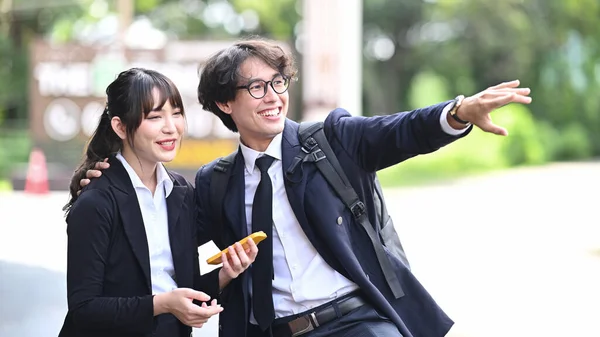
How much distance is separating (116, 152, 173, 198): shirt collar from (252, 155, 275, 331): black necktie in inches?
11.9

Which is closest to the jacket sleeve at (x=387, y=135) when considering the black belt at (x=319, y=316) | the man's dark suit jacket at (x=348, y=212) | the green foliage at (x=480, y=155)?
the man's dark suit jacket at (x=348, y=212)

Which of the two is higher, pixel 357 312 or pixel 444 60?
pixel 444 60

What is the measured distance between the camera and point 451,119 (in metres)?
2.88

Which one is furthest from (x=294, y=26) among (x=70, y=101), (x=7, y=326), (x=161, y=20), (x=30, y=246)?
(x=7, y=326)

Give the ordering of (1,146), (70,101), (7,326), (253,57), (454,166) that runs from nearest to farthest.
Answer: (253,57) → (7,326) → (70,101) → (454,166) → (1,146)

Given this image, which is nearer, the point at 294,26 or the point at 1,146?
the point at 1,146

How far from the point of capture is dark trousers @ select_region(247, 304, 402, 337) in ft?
9.80

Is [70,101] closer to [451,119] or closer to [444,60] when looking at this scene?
[451,119]

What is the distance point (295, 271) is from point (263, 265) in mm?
110

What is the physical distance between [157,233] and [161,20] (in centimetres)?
3495

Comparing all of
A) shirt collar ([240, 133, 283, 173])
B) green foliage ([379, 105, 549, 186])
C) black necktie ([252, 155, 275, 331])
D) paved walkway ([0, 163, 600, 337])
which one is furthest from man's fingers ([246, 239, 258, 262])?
green foliage ([379, 105, 549, 186])

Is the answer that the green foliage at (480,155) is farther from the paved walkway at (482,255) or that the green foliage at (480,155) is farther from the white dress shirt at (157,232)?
the white dress shirt at (157,232)

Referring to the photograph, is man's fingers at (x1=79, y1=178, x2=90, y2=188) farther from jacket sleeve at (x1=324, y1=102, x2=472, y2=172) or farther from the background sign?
the background sign

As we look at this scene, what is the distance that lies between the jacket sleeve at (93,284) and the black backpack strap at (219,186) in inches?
20.1
